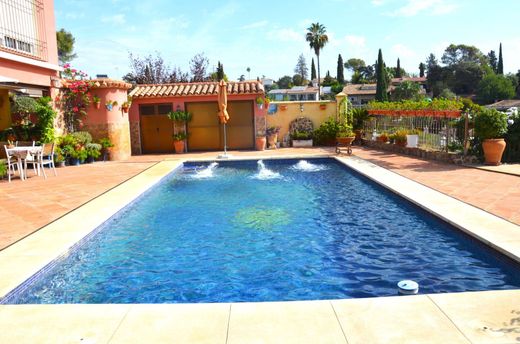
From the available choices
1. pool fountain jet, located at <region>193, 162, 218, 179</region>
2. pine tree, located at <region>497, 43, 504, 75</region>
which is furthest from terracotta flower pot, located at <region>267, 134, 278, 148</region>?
pine tree, located at <region>497, 43, 504, 75</region>

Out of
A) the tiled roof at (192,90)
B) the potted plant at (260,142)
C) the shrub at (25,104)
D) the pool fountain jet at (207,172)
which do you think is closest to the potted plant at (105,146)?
the shrub at (25,104)

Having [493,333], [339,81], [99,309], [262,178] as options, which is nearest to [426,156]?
[262,178]

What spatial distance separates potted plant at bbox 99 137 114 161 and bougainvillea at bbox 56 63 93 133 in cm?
106

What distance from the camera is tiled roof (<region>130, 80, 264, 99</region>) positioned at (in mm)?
18812

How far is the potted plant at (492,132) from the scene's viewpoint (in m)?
11.6

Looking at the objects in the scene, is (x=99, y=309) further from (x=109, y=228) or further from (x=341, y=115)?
(x=341, y=115)

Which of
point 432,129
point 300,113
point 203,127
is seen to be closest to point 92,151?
point 203,127

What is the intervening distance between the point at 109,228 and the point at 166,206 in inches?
74.2

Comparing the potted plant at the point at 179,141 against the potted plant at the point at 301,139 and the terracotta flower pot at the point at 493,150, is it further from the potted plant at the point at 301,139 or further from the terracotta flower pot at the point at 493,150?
the terracotta flower pot at the point at 493,150

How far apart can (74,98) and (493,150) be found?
14.6 meters

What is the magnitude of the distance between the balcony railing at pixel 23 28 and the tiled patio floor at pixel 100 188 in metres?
4.03

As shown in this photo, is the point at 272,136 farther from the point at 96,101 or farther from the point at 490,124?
the point at 490,124

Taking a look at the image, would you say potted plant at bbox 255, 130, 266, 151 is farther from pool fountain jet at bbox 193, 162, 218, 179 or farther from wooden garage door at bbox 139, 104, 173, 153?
wooden garage door at bbox 139, 104, 173, 153

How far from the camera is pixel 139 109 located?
63.4 feet
